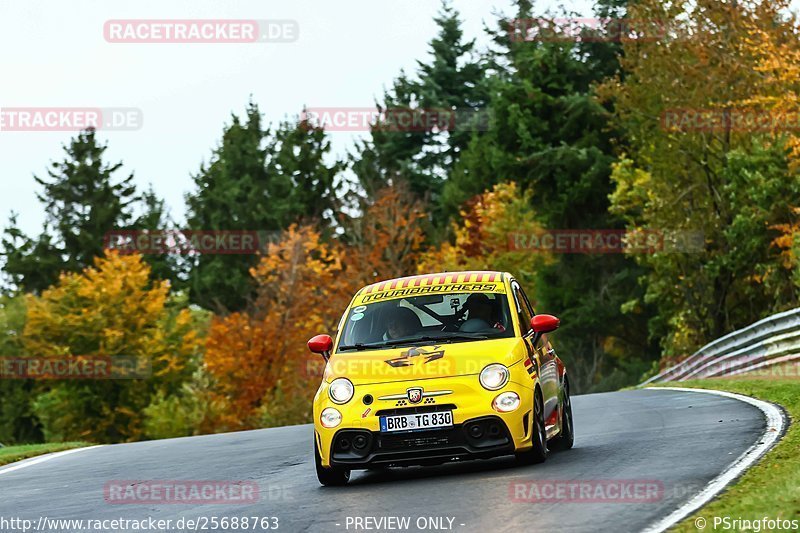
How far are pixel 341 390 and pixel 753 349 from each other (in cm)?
1646

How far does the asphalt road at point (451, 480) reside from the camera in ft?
27.8

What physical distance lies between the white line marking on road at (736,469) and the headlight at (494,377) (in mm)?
1890

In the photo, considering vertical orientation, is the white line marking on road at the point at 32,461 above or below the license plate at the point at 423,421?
below

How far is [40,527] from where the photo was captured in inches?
376

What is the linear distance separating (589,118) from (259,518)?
53.7m

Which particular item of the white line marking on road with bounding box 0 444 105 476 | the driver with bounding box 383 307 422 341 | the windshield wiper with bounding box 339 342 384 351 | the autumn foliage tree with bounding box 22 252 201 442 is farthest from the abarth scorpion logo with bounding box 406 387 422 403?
the autumn foliage tree with bounding box 22 252 201 442

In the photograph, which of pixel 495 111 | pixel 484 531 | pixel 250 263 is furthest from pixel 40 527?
pixel 250 263

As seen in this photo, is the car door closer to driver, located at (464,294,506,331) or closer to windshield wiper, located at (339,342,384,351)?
driver, located at (464,294,506,331)

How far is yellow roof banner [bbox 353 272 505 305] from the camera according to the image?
12.1 meters

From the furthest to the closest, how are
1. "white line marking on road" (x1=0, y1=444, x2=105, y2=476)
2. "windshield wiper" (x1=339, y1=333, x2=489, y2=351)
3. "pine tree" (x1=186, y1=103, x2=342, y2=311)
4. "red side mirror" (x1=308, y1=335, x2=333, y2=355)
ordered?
"pine tree" (x1=186, y1=103, x2=342, y2=311)
"white line marking on road" (x1=0, y1=444, x2=105, y2=476)
"red side mirror" (x1=308, y1=335, x2=333, y2=355)
"windshield wiper" (x1=339, y1=333, x2=489, y2=351)

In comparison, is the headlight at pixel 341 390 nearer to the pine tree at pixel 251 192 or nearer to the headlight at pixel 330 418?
the headlight at pixel 330 418

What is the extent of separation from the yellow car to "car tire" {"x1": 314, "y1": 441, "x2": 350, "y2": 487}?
11 millimetres

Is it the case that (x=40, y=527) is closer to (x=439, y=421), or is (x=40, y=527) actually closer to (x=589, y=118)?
(x=439, y=421)

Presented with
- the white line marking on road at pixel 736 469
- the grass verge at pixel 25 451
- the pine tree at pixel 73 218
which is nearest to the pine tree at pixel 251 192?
the pine tree at pixel 73 218
